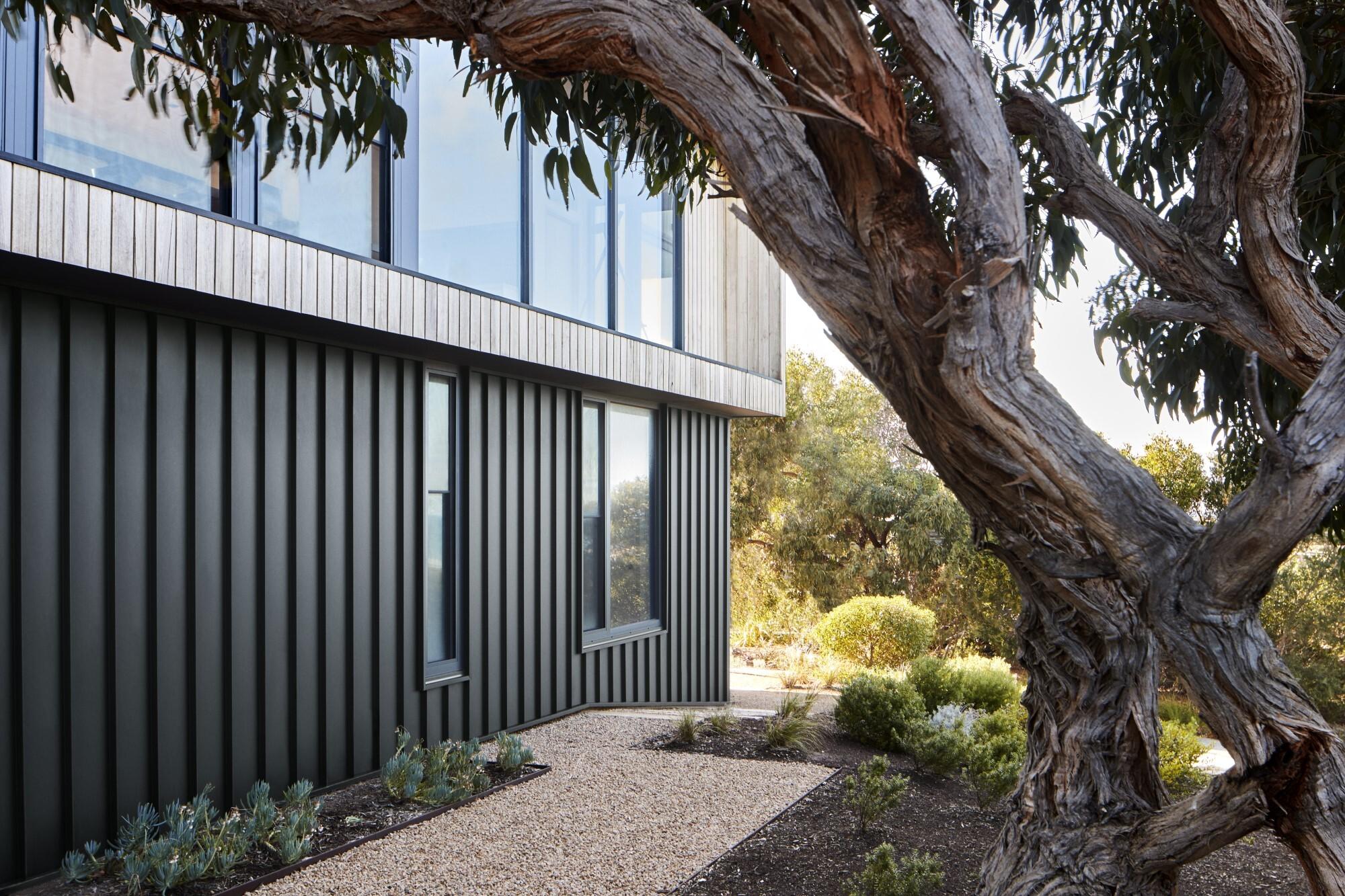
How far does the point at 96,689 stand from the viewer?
4.82 m

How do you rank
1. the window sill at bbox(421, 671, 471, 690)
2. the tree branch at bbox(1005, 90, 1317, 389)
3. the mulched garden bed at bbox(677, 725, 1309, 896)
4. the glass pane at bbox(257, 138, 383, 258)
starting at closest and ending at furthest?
the tree branch at bbox(1005, 90, 1317, 389) → the mulched garden bed at bbox(677, 725, 1309, 896) → the glass pane at bbox(257, 138, 383, 258) → the window sill at bbox(421, 671, 471, 690)

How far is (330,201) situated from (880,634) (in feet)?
35.2

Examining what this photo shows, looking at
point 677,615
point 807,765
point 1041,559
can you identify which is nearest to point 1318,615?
point 677,615

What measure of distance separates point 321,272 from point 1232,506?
4814mm

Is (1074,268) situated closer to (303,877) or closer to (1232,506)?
(1232,506)

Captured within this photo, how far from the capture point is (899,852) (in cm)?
444

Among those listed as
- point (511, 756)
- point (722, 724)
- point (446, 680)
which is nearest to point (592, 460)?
point (446, 680)

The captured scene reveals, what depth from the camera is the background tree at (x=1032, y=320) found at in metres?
1.76

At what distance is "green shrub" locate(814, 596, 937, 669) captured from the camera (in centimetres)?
1466

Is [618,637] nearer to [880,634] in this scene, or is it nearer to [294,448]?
[294,448]

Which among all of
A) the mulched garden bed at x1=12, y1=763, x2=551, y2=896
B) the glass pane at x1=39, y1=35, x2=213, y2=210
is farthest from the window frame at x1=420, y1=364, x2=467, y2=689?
the glass pane at x1=39, y1=35, x2=213, y2=210

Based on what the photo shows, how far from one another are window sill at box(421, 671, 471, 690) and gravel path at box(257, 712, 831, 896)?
0.75 meters

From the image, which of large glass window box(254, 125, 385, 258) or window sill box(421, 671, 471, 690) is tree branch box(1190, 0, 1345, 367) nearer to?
large glass window box(254, 125, 385, 258)

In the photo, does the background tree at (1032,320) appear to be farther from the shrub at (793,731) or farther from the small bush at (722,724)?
the small bush at (722,724)
